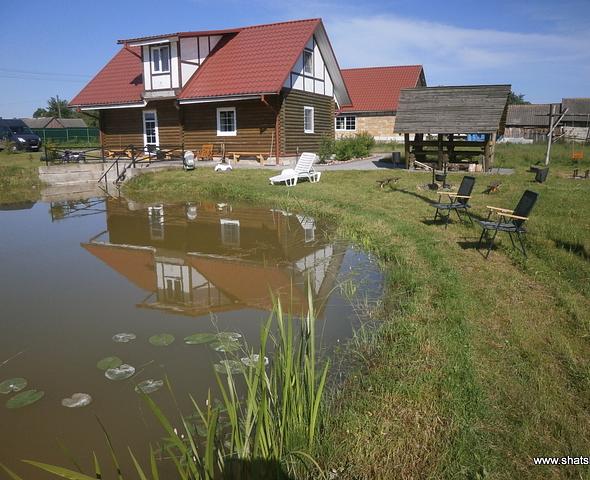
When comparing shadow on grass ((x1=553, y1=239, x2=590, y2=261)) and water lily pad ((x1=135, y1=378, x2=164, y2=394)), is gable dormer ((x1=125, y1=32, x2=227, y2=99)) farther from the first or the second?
water lily pad ((x1=135, y1=378, x2=164, y2=394))

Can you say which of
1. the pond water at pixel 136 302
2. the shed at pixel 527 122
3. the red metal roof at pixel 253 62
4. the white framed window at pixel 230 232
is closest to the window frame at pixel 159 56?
the red metal roof at pixel 253 62

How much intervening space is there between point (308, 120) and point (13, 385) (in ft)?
63.0

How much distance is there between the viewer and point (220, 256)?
7684 mm

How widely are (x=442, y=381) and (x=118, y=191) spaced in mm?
14777

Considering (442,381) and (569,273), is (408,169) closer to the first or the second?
(569,273)

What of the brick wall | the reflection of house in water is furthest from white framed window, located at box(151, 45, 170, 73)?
the brick wall

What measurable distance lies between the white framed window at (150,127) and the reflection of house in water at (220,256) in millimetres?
11210

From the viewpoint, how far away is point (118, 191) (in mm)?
16344

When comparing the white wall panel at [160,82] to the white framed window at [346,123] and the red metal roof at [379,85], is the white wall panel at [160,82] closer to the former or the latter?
the red metal roof at [379,85]

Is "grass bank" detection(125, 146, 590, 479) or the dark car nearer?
"grass bank" detection(125, 146, 590, 479)

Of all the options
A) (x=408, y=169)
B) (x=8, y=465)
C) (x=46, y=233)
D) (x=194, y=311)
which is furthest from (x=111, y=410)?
(x=408, y=169)

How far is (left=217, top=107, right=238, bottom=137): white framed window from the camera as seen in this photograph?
65.6ft

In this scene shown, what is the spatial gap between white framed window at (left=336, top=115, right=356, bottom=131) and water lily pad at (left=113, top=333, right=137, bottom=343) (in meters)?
30.7

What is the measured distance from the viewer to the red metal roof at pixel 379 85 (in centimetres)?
3312
